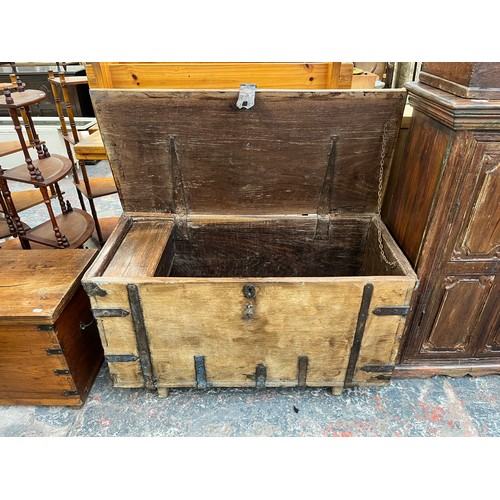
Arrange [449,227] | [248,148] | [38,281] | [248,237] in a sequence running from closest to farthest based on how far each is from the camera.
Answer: [449,227] → [38,281] → [248,148] → [248,237]

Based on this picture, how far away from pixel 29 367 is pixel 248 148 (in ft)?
4.88

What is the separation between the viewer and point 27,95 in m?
2.16

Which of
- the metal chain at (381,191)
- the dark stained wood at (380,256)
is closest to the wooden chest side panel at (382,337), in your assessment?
the dark stained wood at (380,256)

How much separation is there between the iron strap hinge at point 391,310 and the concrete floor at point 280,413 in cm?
53

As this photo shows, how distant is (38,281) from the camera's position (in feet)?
5.91

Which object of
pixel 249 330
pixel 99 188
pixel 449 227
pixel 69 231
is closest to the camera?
pixel 449 227

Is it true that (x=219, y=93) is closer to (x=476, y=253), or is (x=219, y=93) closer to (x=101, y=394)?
(x=476, y=253)

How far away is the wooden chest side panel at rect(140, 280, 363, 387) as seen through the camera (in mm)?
1586

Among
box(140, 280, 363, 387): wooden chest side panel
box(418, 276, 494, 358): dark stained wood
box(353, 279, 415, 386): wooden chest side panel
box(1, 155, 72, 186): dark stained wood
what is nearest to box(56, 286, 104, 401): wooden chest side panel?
box(140, 280, 363, 387): wooden chest side panel

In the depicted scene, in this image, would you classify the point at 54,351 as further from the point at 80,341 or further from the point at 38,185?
the point at 38,185

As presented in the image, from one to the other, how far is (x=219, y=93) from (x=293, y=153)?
48 centimetres

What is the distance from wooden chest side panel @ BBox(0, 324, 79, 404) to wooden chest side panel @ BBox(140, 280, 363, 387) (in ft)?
1.46

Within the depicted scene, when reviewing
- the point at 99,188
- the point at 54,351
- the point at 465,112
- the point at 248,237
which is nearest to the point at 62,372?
the point at 54,351

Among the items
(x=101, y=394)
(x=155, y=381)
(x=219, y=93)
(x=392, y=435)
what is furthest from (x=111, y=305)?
(x=392, y=435)
